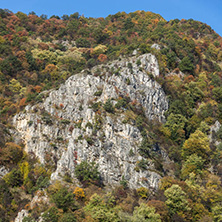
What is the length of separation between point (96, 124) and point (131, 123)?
8.88 m

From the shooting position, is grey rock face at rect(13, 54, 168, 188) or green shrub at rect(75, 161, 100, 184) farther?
grey rock face at rect(13, 54, 168, 188)

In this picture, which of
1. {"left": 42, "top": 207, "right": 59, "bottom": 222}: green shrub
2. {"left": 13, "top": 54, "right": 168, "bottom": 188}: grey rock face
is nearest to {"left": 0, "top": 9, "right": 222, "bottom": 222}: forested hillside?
{"left": 42, "top": 207, "right": 59, "bottom": 222}: green shrub

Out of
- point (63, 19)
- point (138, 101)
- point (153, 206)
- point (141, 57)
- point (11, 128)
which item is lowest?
point (153, 206)

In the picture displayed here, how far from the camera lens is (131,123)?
69.9 m

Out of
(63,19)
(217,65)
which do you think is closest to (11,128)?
(217,65)

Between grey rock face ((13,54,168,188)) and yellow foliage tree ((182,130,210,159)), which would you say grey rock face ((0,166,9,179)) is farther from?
yellow foliage tree ((182,130,210,159))

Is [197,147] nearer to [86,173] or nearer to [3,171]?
[86,173]

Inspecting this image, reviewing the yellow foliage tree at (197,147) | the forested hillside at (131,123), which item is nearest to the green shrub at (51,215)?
the forested hillside at (131,123)

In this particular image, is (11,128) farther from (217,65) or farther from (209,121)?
(217,65)

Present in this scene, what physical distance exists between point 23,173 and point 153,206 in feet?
94.1

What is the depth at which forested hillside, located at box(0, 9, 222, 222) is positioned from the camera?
52000 millimetres

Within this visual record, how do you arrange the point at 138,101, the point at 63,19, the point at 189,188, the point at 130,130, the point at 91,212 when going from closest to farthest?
1. the point at 91,212
2. the point at 189,188
3. the point at 130,130
4. the point at 138,101
5. the point at 63,19

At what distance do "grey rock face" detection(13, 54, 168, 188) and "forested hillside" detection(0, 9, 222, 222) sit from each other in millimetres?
1006

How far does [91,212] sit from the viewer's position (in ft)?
160
